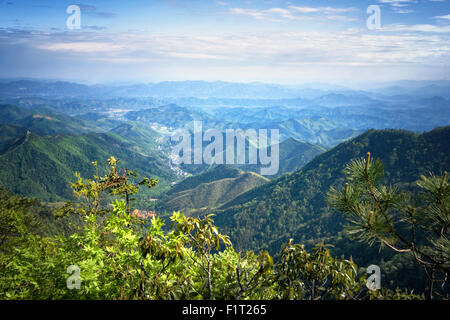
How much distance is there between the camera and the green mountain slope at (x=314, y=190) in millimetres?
127625

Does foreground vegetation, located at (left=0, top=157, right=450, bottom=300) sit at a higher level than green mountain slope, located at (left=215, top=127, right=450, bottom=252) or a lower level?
higher

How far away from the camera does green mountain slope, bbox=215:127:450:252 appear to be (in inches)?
5025
